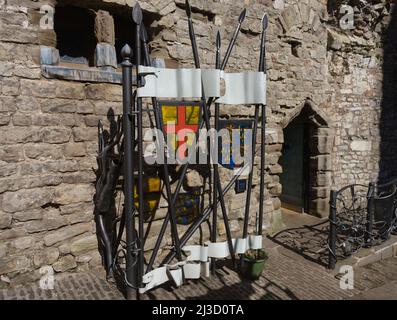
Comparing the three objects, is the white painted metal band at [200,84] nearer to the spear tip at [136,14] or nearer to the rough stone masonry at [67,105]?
the spear tip at [136,14]

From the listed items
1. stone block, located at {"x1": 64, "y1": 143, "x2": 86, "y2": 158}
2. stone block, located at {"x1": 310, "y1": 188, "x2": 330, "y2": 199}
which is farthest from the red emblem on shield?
stone block, located at {"x1": 310, "y1": 188, "x2": 330, "y2": 199}

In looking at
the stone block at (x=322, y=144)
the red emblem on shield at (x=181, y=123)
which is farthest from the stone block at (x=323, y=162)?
the red emblem on shield at (x=181, y=123)

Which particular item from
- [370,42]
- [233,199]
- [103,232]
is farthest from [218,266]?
[370,42]

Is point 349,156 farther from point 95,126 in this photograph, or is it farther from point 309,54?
point 95,126

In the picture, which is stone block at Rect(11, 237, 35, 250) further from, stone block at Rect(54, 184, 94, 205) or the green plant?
the green plant

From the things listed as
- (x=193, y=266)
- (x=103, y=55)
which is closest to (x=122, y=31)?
(x=103, y=55)

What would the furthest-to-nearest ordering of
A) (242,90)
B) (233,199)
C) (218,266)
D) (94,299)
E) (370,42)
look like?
(370,42)
(233,199)
(218,266)
(242,90)
(94,299)

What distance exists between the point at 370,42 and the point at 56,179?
7085mm

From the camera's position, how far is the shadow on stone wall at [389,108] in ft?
25.6

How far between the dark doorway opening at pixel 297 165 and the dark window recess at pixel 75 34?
450cm

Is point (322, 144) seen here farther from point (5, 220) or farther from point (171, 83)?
point (5, 220)

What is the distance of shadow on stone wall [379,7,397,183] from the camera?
7812mm

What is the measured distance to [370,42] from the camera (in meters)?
7.47

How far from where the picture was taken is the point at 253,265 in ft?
13.3
